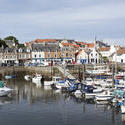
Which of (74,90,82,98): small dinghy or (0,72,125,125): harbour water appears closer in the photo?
(0,72,125,125): harbour water

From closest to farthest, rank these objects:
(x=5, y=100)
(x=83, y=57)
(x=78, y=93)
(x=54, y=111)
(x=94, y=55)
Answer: (x=54, y=111) → (x=5, y=100) → (x=78, y=93) → (x=94, y=55) → (x=83, y=57)

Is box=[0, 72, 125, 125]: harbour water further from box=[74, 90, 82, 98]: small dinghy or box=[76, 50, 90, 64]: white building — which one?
box=[76, 50, 90, 64]: white building

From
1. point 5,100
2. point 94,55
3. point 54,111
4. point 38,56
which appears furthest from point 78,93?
point 38,56

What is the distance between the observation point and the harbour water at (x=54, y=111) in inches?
1005

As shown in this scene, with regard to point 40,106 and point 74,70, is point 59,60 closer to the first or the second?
point 74,70

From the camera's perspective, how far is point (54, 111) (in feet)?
96.6

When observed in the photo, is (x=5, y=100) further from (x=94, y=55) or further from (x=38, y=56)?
(x=38, y=56)

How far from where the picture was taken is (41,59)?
8275cm

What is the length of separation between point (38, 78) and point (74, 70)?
39.6 feet

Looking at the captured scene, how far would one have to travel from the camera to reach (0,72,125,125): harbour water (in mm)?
25531

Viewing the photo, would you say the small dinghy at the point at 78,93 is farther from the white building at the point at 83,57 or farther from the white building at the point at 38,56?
the white building at the point at 38,56

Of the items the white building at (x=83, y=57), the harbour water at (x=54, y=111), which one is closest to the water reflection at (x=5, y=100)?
the harbour water at (x=54, y=111)

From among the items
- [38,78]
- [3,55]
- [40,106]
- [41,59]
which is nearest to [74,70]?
[38,78]

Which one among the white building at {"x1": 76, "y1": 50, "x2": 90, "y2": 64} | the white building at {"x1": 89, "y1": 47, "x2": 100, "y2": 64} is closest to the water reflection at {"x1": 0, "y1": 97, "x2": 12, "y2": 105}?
the white building at {"x1": 89, "y1": 47, "x2": 100, "y2": 64}
